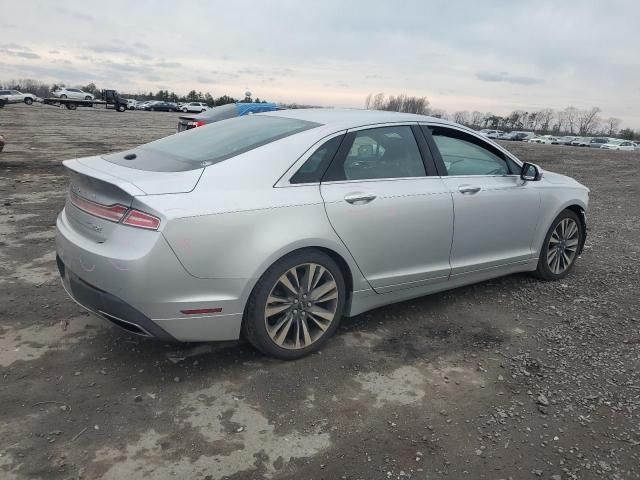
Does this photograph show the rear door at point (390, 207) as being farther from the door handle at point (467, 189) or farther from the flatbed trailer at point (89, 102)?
the flatbed trailer at point (89, 102)

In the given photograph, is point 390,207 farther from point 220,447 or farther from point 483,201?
point 220,447

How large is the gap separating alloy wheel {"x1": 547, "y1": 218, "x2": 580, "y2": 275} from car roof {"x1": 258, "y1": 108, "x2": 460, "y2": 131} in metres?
1.64

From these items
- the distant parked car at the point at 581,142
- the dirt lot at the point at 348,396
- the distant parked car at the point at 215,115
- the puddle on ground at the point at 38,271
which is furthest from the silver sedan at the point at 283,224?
the distant parked car at the point at 581,142

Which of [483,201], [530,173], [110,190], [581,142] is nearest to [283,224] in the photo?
[110,190]

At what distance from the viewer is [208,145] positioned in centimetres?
351

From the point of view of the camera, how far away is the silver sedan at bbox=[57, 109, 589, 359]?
2.85 m

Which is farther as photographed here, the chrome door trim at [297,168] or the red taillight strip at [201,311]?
the chrome door trim at [297,168]

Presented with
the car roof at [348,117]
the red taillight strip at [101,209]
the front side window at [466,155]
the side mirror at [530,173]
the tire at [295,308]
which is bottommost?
the tire at [295,308]

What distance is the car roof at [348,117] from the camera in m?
3.70

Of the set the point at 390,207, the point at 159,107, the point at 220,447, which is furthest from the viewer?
the point at 159,107

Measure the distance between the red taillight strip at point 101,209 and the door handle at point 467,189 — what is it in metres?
2.52

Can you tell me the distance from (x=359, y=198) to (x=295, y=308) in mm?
851

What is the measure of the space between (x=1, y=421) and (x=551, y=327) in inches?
149

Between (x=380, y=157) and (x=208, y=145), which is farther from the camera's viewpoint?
(x=380, y=157)
